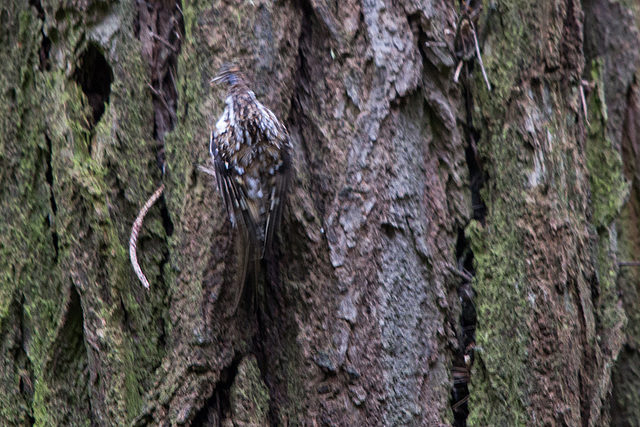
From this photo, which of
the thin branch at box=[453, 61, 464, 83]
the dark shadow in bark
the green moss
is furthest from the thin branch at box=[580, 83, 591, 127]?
the dark shadow in bark

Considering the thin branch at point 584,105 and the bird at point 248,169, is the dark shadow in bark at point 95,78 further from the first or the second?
the thin branch at point 584,105

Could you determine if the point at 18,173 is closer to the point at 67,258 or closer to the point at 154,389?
the point at 67,258

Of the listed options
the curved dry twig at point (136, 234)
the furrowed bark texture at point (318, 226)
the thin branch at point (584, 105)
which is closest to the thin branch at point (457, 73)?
the furrowed bark texture at point (318, 226)

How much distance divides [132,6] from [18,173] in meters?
0.90

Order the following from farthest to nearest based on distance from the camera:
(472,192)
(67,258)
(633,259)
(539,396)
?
1. (633,259)
2. (472,192)
3. (67,258)
4. (539,396)

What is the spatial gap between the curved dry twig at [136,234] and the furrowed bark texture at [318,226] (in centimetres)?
3

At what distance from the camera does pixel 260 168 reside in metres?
2.55

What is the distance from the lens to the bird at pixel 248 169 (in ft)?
7.60

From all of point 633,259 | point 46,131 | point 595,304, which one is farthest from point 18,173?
point 633,259

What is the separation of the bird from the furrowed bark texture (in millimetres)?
56

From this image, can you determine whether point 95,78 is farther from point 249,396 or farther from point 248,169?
point 249,396

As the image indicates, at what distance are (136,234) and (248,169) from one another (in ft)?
1.89

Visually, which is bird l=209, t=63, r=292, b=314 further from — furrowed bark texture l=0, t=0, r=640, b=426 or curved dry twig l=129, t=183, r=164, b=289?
curved dry twig l=129, t=183, r=164, b=289

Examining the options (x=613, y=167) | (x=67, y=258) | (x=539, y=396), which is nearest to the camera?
(x=539, y=396)
